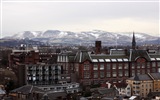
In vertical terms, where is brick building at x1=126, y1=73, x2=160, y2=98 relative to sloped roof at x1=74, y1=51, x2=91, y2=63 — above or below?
below

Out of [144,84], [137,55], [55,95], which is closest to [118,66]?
[137,55]

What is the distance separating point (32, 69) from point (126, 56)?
1479 cm

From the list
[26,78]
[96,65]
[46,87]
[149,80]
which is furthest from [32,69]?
[149,80]

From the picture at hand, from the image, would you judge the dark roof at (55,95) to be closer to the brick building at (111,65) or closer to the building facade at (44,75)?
the building facade at (44,75)

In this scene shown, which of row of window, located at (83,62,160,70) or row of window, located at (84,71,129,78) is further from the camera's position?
row of window, located at (83,62,160,70)

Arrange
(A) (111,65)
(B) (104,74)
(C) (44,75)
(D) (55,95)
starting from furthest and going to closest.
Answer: (A) (111,65) < (B) (104,74) < (C) (44,75) < (D) (55,95)

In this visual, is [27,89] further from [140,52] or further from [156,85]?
[140,52]

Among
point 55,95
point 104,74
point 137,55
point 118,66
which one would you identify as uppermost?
point 137,55

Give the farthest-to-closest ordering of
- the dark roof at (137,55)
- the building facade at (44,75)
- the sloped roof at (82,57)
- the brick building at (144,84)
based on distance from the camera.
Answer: the dark roof at (137,55) < the sloped roof at (82,57) < the building facade at (44,75) < the brick building at (144,84)

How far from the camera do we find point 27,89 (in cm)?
3812

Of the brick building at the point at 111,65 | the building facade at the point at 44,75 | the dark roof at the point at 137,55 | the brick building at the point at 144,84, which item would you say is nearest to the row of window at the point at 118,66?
the brick building at the point at 111,65

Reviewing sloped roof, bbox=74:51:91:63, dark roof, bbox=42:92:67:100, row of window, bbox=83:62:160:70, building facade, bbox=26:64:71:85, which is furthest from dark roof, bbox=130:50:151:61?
dark roof, bbox=42:92:67:100

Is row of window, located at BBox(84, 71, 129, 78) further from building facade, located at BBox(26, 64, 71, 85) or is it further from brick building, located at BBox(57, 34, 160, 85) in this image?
building facade, located at BBox(26, 64, 71, 85)

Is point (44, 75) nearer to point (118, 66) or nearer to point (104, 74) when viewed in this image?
point (104, 74)
